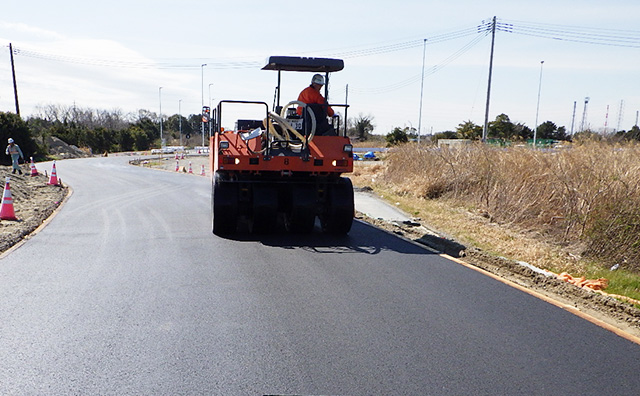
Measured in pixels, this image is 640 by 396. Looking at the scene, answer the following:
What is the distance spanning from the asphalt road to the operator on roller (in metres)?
2.73

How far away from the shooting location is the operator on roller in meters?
10.2

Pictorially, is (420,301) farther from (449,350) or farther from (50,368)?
(50,368)

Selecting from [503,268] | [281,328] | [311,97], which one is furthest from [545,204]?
[281,328]

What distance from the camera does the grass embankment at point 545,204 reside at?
8312 mm

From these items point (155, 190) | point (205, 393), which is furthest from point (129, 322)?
point (155, 190)

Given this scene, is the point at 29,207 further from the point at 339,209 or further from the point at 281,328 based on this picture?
the point at 281,328

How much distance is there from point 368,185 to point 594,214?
40.5ft

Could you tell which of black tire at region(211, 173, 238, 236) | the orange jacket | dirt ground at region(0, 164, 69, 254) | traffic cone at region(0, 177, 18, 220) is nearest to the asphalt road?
black tire at region(211, 173, 238, 236)

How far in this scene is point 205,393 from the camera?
3830mm

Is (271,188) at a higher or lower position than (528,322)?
higher

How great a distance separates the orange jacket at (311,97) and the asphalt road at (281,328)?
3.02 m

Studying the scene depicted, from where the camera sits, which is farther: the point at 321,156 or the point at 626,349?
the point at 321,156

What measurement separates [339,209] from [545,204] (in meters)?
4.59

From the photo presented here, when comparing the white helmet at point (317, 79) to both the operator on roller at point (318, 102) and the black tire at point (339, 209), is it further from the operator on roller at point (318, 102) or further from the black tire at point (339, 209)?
the black tire at point (339, 209)
